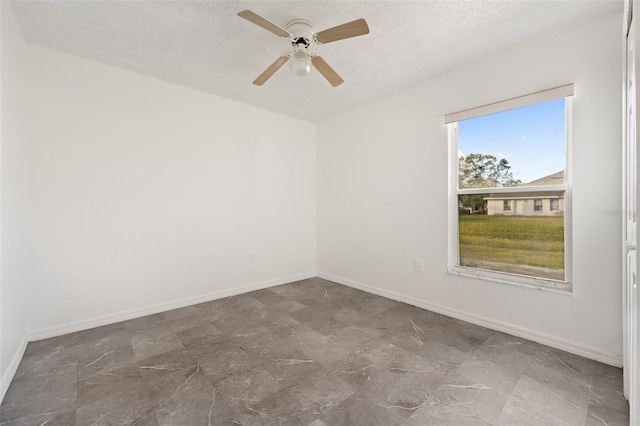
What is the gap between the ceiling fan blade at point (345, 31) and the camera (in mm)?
1787

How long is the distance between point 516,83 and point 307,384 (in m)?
2.92

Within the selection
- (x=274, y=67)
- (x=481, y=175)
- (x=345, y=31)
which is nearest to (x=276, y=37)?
(x=274, y=67)

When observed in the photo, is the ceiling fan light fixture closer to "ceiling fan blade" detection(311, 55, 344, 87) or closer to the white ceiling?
"ceiling fan blade" detection(311, 55, 344, 87)

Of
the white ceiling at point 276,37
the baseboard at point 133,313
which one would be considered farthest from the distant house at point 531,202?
the baseboard at point 133,313

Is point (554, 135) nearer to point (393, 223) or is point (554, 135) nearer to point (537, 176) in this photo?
point (537, 176)

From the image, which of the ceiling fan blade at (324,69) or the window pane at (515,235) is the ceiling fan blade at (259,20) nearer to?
the ceiling fan blade at (324,69)

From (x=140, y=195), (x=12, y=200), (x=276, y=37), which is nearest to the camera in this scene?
(x=12, y=200)

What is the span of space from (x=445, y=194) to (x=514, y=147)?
28.5 inches

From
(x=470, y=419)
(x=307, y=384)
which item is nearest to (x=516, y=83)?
(x=470, y=419)

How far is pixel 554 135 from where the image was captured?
2.38 m

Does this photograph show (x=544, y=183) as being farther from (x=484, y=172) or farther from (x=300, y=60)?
(x=300, y=60)

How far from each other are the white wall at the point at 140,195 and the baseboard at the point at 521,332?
6.15ft

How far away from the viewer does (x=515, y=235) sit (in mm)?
2613

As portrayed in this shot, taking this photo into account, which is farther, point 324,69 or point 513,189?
point 513,189
